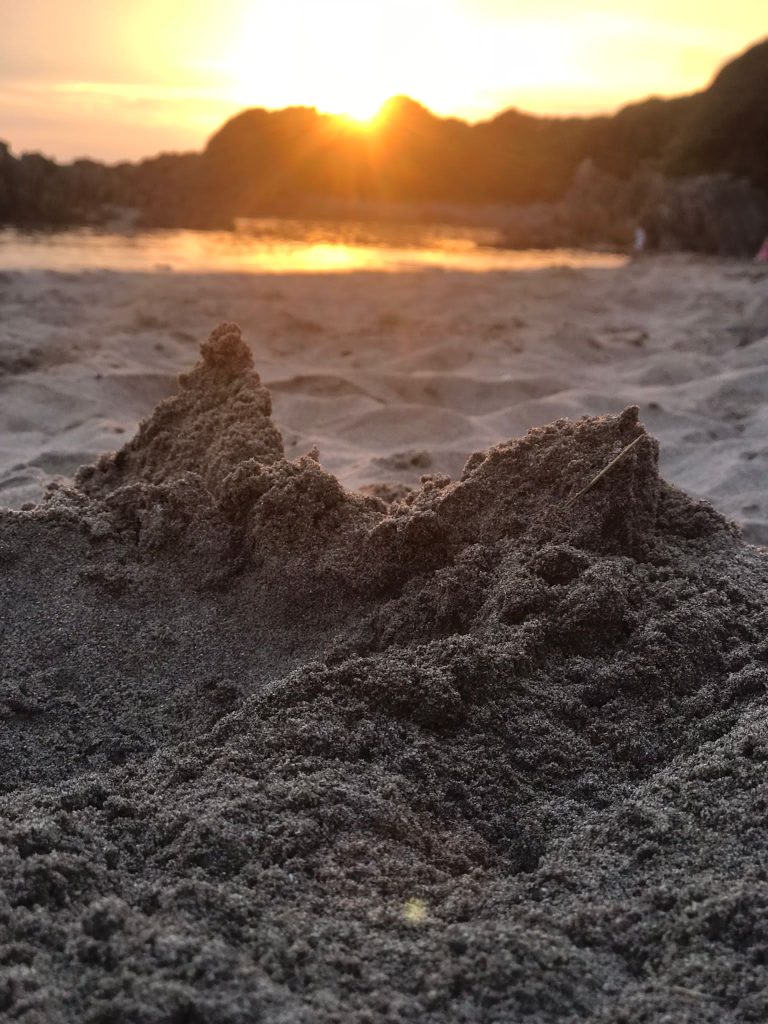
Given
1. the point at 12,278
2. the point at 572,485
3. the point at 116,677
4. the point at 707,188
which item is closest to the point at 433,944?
the point at 116,677

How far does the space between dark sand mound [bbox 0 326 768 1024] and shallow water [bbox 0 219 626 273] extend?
6.14 meters

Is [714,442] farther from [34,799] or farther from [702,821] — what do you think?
[34,799]

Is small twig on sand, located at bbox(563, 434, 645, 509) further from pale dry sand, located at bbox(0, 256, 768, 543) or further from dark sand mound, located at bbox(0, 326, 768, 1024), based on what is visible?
pale dry sand, located at bbox(0, 256, 768, 543)

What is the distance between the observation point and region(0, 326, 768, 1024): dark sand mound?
3.42ft

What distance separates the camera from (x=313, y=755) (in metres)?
1.43

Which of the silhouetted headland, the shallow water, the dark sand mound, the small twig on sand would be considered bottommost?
the dark sand mound

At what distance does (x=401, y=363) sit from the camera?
523 cm

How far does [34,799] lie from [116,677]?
0.40 meters

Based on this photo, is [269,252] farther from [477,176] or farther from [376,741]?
[477,176]

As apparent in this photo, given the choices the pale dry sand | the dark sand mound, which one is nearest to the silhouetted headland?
the pale dry sand

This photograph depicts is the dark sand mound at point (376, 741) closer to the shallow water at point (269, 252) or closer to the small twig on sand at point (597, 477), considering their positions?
the small twig on sand at point (597, 477)

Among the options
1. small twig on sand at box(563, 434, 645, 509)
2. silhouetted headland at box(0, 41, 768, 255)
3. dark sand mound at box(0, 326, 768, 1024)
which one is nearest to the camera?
dark sand mound at box(0, 326, 768, 1024)

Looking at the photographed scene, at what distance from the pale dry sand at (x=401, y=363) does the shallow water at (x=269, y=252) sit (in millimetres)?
972

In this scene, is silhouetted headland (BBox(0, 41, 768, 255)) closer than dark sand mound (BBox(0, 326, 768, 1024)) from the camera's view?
No
